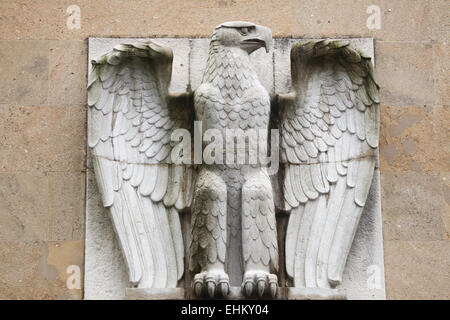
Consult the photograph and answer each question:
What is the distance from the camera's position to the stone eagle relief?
8.34m

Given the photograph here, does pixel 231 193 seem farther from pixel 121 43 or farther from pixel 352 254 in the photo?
pixel 121 43

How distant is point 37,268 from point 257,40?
2.32m

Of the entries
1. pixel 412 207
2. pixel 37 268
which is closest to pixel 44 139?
pixel 37 268

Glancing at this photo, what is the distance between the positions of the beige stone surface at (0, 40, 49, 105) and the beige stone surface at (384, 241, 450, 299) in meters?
2.90

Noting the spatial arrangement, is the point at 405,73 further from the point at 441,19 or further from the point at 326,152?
the point at 326,152

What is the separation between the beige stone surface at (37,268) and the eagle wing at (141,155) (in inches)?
18.4

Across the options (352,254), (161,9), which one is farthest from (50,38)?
(352,254)

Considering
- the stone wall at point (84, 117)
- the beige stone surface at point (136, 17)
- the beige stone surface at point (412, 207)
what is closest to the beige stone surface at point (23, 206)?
the stone wall at point (84, 117)

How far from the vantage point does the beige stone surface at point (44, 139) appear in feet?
29.1

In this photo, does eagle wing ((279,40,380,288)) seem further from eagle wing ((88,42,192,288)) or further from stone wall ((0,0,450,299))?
eagle wing ((88,42,192,288))

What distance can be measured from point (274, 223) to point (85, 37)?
219 centimetres

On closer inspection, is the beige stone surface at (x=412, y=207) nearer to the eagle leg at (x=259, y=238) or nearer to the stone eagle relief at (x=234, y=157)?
the stone eagle relief at (x=234, y=157)

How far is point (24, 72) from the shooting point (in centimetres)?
913

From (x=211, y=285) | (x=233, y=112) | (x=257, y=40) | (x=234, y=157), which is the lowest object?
(x=211, y=285)
